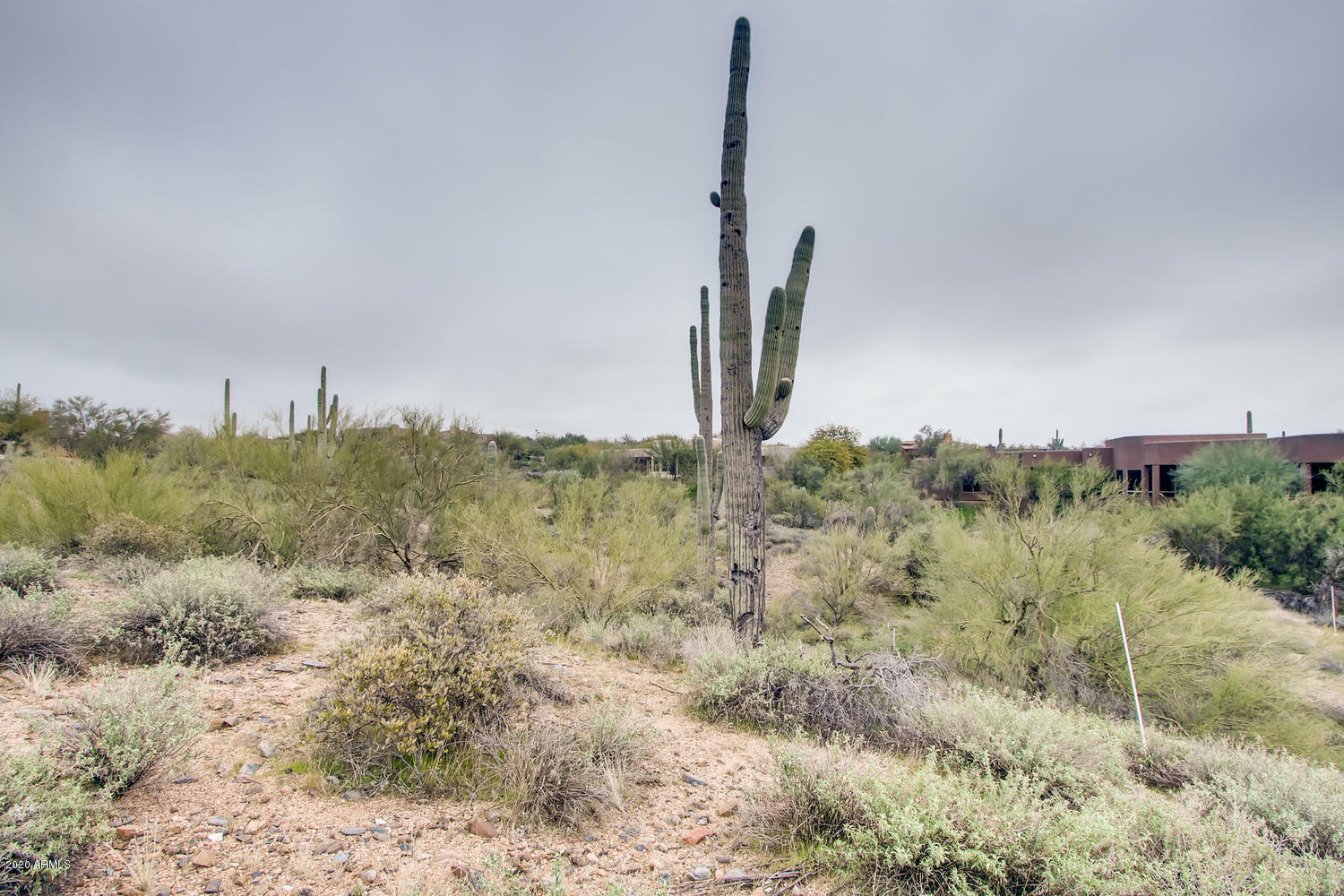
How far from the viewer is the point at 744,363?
6918 mm

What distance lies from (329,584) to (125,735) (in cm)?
525

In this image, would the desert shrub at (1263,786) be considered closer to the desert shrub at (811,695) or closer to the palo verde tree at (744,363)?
the desert shrub at (811,695)

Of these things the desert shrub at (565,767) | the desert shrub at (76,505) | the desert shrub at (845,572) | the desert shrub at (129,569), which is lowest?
the desert shrub at (845,572)

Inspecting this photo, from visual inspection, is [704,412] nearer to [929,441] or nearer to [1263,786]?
[1263,786]

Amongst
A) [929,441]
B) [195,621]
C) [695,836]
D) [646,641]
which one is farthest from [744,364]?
[929,441]

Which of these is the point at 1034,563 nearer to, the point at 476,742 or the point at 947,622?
the point at 947,622

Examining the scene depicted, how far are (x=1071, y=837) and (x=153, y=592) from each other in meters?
6.42

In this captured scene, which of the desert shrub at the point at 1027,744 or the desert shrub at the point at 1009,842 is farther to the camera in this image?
the desert shrub at the point at 1027,744

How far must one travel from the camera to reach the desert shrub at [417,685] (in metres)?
3.44

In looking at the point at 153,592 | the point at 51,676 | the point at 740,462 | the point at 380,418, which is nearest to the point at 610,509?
the point at 380,418

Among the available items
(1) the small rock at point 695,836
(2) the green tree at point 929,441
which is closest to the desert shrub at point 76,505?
(1) the small rock at point 695,836

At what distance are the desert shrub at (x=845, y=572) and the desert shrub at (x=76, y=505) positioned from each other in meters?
11.1

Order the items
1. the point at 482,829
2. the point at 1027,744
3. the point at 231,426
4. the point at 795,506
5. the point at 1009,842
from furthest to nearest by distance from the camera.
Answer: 1. the point at 795,506
2. the point at 231,426
3. the point at 1027,744
4. the point at 482,829
5. the point at 1009,842

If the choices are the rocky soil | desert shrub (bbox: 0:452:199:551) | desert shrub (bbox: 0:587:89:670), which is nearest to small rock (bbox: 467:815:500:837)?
the rocky soil
